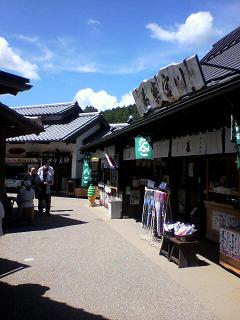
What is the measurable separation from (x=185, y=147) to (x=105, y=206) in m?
9.64

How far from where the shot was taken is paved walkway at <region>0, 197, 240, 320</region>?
5.29m

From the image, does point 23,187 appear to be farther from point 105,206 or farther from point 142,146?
point 105,206

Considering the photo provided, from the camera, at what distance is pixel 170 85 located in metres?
9.83

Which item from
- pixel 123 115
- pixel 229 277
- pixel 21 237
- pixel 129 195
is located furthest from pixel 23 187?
pixel 123 115

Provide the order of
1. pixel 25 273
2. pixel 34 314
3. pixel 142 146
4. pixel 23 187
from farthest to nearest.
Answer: pixel 23 187, pixel 142 146, pixel 25 273, pixel 34 314

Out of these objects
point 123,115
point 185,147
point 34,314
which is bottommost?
point 34,314

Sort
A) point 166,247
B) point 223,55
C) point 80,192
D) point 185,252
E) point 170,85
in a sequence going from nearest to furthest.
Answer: point 185,252
point 166,247
point 170,85
point 223,55
point 80,192

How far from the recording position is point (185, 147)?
9.49 meters

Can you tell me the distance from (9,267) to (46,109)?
24231 mm

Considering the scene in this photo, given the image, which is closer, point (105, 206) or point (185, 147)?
point (185, 147)

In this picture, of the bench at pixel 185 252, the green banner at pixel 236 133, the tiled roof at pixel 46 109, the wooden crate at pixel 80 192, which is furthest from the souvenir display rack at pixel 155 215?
the tiled roof at pixel 46 109

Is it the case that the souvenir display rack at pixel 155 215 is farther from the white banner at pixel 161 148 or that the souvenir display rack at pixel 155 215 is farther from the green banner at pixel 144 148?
the white banner at pixel 161 148

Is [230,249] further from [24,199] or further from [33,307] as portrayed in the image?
[24,199]

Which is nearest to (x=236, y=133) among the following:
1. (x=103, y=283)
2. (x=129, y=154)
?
(x=103, y=283)
